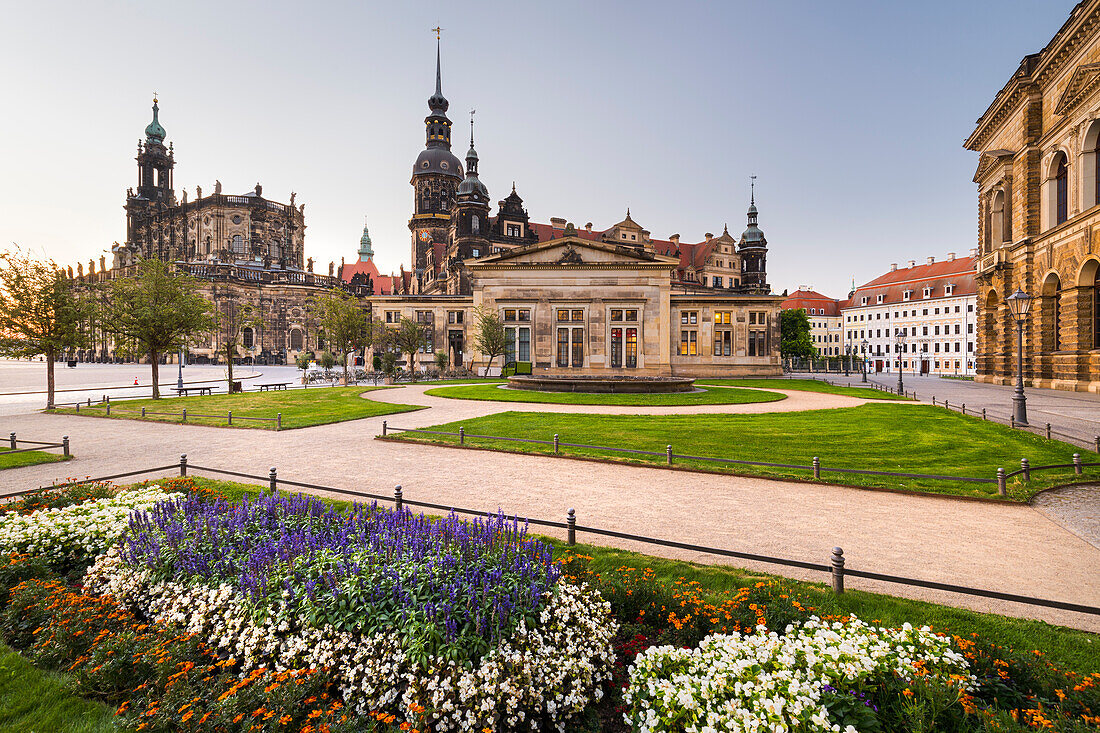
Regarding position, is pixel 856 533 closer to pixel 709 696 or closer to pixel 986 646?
pixel 986 646

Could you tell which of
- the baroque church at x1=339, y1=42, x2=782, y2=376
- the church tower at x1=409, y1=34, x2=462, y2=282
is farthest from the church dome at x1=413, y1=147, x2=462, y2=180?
the baroque church at x1=339, y1=42, x2=782, y2=376

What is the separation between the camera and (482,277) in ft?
179

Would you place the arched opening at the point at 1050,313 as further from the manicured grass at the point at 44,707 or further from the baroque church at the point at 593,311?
the manicured grass at the point at 44,707

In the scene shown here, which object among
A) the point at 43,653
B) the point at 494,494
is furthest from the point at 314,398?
the point at 43,653

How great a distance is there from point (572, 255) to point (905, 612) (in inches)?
1983

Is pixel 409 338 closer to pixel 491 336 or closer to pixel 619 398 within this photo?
pixel 491 336

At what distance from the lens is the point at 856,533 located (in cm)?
820

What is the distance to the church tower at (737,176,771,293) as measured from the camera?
8075 centimetres

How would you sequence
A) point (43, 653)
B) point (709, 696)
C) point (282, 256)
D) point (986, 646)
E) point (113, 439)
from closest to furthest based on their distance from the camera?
point (709, 696), point (986, 646), point (43, 653), point (113, 439), point (282, 256)

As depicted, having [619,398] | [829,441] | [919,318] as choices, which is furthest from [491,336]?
[919,318]

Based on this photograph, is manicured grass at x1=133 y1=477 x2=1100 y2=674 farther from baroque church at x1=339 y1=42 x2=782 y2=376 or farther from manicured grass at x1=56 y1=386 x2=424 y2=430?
baroque church at x1=339 y1=42 x2=782 y2=376

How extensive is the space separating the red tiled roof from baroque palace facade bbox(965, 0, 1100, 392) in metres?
46.4

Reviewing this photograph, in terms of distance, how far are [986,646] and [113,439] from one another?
2367cm

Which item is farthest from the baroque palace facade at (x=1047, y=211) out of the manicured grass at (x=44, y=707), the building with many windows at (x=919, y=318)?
the manicured grass at (x=44, y=707)
